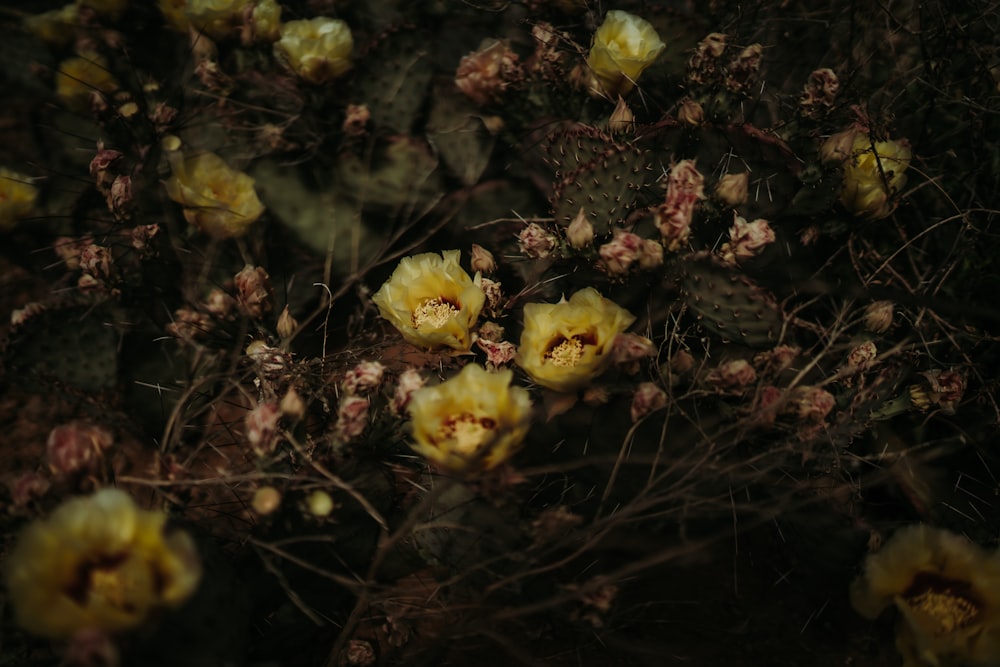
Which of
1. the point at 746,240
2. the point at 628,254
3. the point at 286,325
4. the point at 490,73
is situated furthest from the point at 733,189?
Answer: the point at 286,325

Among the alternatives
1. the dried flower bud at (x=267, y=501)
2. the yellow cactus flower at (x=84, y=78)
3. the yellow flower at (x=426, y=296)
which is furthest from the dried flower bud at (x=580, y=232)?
the yellow cactus flower at (x=84, y=78)

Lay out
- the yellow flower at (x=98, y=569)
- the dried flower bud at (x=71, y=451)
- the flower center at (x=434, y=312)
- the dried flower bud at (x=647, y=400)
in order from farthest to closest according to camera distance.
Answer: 1. the flower center at (x=434, y=312)
2. the dried flower bud at (x=647, y=400)
3. the dried flower bud at (x=71, y=451)
4. the yellow flower at (x=98, y=569)

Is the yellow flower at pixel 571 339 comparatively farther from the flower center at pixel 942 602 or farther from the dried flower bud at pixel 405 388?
the flower center at pixel 942 602

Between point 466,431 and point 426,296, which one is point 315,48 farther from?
point 466,431

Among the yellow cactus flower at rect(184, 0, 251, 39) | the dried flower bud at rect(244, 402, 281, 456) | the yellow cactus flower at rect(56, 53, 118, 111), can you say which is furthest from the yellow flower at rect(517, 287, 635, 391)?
the yellow cactus flower at rect(56, 53, 118, 111)

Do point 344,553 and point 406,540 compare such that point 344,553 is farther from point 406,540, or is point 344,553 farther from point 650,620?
point 650,620

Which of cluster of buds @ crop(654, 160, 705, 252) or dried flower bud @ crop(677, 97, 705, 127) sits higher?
dried flower bud @ crop(677, 97, 705, 127)

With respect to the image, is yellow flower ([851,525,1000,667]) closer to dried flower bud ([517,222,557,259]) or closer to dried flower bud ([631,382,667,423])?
dried flower bud ([631,382,667,423])
